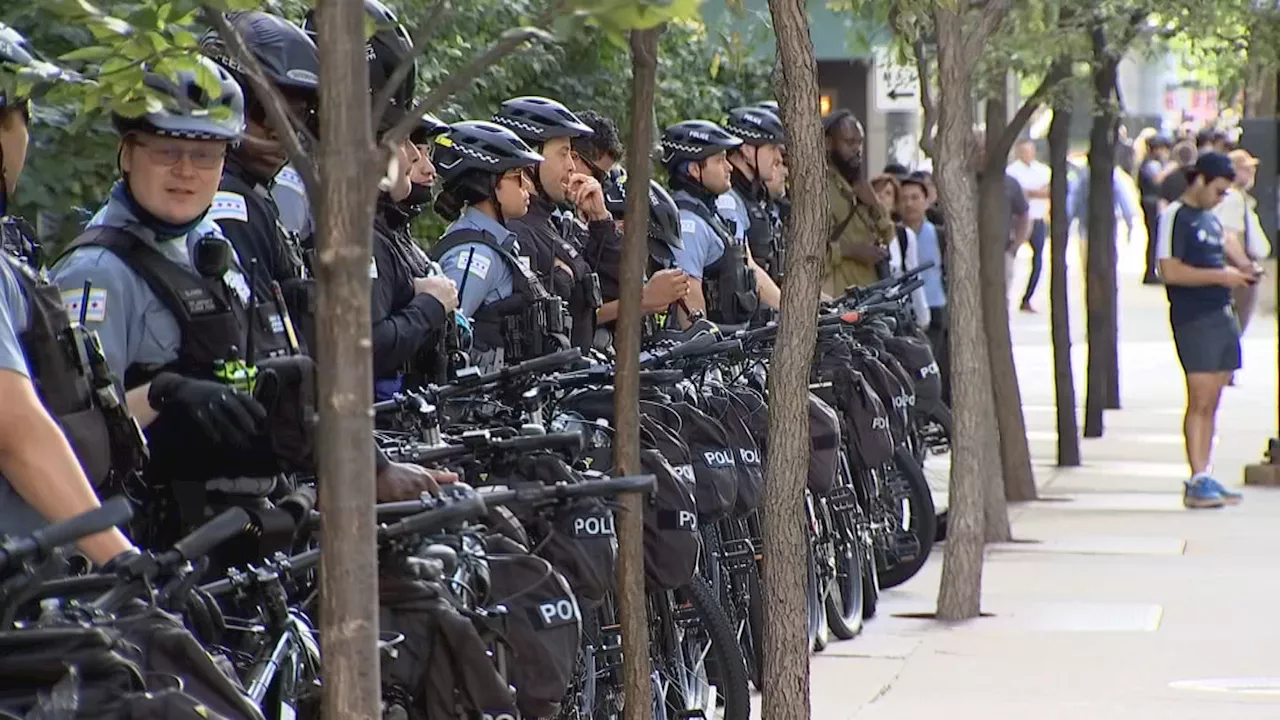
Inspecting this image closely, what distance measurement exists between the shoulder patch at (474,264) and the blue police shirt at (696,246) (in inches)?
81.7

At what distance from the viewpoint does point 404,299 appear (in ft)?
19.6

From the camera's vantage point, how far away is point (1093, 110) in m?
15.1

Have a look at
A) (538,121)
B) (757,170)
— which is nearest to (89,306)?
(538,121)

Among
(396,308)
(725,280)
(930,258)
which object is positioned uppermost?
(396,308)

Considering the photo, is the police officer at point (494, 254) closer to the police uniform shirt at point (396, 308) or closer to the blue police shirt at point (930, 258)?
the police uniform shirt at point (396, 308)

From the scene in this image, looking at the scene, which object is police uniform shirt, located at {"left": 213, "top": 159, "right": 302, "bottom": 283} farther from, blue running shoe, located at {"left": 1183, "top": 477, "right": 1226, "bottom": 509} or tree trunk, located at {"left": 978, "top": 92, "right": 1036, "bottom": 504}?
→ blue running shoe, located at {"left": 1183, "top": 477, "right": 1226, "bottom": 509}

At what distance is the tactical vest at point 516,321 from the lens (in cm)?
710

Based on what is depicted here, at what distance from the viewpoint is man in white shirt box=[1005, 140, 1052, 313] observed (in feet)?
98.7

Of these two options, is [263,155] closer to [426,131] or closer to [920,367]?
[426,131]

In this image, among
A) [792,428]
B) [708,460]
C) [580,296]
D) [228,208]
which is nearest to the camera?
[228,208]

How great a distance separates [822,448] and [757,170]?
7.54 feet

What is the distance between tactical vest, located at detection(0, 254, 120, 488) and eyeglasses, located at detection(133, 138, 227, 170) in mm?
679

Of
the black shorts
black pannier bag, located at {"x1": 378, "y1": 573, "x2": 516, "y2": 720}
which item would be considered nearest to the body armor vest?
black pannier bag, located at {"x1": 378, "y1": 573, "x2": 516, "y2": 720}

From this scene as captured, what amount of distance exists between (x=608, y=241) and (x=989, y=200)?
5765 mm
